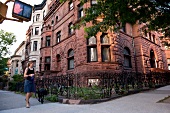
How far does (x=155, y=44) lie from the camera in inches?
954

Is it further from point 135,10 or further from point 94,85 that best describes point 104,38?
point 135,10

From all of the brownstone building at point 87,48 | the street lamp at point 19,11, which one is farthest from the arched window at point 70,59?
the street lamp at point 19,11

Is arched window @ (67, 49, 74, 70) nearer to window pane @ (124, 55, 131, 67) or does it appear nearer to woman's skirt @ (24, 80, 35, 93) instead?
window pane @ (124, 55, 131, 67)

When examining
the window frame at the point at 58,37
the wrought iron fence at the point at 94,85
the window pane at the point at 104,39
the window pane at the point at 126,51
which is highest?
the window frame at the point at 58,37

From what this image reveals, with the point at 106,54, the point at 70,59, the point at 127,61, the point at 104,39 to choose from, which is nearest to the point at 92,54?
the point at 106,54

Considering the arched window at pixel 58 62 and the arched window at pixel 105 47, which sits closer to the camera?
the arched window at pixel 105 47

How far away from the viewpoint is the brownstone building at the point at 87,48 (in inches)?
567

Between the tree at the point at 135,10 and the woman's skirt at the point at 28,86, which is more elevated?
the tree at the point at 135,10

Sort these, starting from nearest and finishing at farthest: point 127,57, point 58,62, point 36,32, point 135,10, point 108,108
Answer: point 108,108, point 135,10, point 127,57, point 58,62, point 36,32

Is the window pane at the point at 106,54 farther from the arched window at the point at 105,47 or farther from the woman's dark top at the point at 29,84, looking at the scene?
the woman's dark top at the point at 29,84

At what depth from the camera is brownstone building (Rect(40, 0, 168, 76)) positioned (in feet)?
47.2

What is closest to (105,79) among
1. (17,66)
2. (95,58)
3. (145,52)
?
(95,58)

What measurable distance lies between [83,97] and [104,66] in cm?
679

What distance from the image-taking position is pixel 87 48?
1471cm
